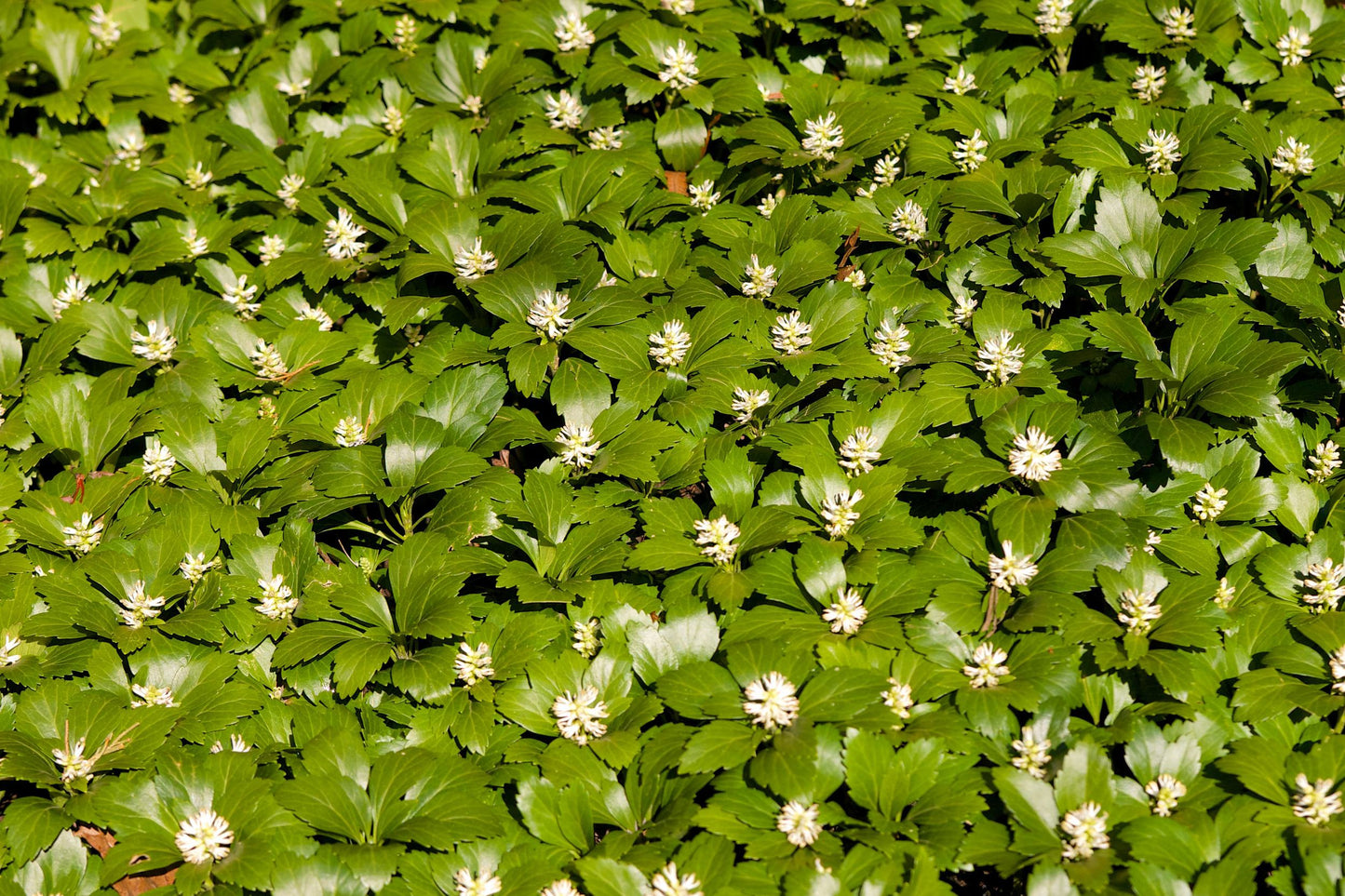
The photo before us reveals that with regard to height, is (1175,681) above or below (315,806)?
above

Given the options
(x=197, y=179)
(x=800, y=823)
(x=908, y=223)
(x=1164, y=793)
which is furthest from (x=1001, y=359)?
(x=197, y=179)

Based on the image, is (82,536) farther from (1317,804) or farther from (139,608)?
(1317,804)

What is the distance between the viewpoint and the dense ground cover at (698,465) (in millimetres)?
2277

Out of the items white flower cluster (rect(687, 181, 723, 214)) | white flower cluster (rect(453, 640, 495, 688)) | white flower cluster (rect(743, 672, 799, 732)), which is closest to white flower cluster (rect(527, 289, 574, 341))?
white flower cluster (rect(687, 181, 723, 214))

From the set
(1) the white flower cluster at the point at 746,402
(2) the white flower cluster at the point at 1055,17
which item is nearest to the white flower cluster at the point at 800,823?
(1) the white flower cluster at the point at 746,402

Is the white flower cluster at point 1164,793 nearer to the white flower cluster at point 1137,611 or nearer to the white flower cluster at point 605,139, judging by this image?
the white flower cluster at point 1137,611

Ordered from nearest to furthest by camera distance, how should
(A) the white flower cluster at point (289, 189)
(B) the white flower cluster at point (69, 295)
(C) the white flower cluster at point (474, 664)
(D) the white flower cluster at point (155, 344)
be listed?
(C) the white flower cluster at point (474, 664), (D) the white flower cluster at point (155, 344), (B) the white flower cluster at point (69, 295), (A) the white flower cluster at point (289, 189)

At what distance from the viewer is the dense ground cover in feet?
7.47

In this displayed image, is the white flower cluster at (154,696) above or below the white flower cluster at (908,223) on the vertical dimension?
below

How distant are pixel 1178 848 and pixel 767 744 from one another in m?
0.85

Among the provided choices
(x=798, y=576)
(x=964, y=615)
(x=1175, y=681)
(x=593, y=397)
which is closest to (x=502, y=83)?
(x=593, y=397)

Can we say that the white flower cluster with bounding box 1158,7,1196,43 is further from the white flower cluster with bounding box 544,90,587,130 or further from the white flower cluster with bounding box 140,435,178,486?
the white flower cluster with bounding box 140,435,178,486

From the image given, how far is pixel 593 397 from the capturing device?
2.92m

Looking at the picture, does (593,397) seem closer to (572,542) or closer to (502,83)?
(572,542)
